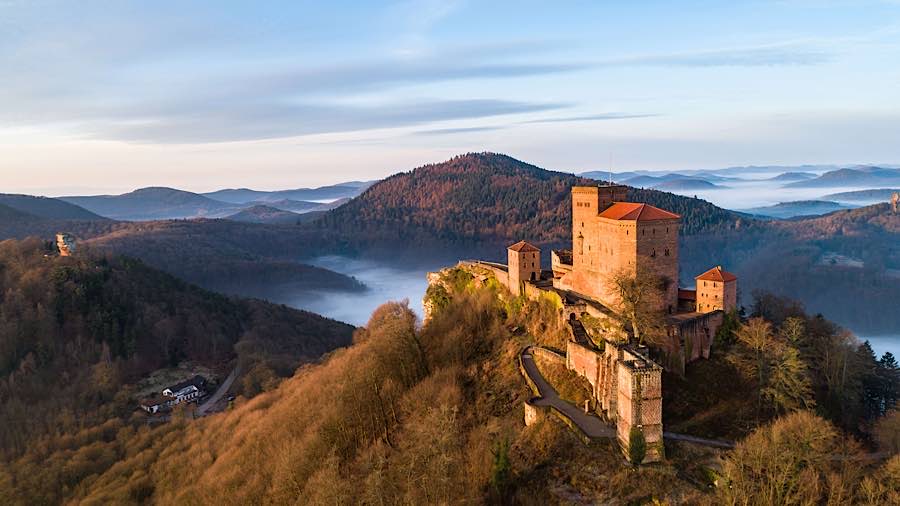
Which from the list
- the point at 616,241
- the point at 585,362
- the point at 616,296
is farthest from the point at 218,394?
the point at 616,241

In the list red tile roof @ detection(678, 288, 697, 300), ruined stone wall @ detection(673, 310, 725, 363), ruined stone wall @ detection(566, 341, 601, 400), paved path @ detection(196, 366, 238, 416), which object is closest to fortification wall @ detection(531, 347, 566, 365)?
ruined stone wall @ detection(566, 341, 601, 400)

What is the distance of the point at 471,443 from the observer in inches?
1459

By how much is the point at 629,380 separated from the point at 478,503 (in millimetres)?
10782

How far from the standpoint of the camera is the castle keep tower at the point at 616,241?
4538 centimetres

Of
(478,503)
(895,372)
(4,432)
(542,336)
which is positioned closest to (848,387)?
(895,372)

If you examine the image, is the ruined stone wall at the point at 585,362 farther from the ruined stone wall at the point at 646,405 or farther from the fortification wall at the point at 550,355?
the ruined stone wall at the point at 646,405

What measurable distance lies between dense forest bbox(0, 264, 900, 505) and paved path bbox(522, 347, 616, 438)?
1.00 meters

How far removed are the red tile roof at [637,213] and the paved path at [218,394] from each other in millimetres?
67360

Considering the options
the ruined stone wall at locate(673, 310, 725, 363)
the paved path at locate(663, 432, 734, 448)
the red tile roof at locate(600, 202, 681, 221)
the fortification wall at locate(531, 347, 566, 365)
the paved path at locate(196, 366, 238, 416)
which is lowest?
the paved path at locate(196, 366, 238, 416)

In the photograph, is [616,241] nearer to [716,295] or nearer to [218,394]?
[716,295]

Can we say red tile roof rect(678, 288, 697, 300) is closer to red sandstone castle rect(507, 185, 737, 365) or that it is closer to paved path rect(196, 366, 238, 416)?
red sandstone castle rect(507, 185, 737, 365)

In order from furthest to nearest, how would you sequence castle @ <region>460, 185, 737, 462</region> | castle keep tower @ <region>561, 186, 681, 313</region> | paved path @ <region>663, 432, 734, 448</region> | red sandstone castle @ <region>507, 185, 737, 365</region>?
castle keep tower @ <region>561, 186, 681, 313</region>
red sandstone castle @ <region>507, 185, 737, 365</region>
paved path @ <region>663, 432, 734, 448</region>
castle @ <region>460, 185, 737, 462</region>

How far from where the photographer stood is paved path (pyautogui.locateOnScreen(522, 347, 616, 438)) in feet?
120

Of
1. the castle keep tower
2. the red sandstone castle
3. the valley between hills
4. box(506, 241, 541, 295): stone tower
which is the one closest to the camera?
the valley between hills
